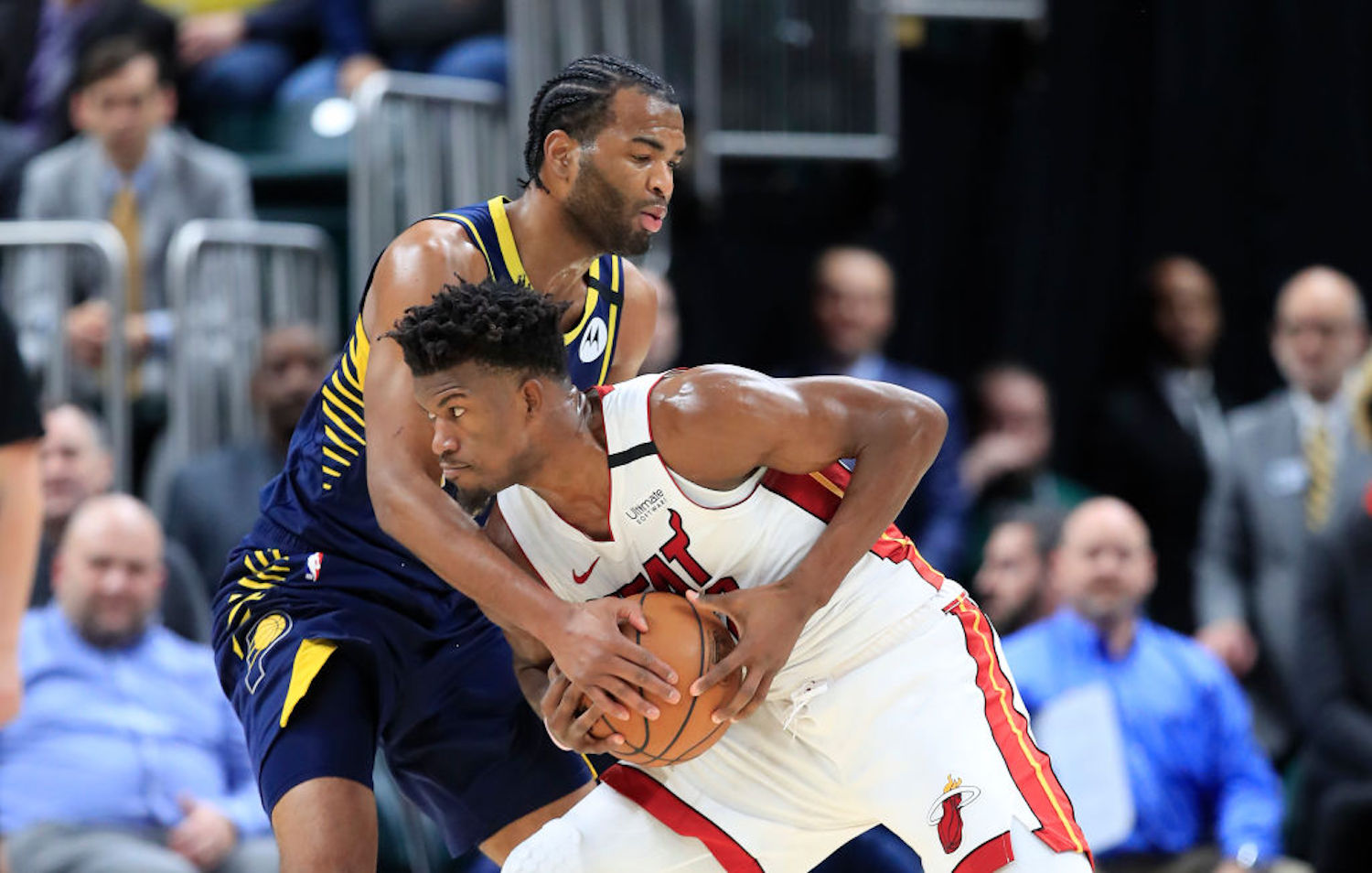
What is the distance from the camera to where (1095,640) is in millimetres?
7328

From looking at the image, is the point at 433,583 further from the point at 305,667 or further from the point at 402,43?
the point at 402,43

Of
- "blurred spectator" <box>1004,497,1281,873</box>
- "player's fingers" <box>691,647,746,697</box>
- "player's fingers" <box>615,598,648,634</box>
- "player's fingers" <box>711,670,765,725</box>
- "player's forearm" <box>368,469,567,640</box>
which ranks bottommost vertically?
"blurred spectator" <box>1004,497,1281,873</box>

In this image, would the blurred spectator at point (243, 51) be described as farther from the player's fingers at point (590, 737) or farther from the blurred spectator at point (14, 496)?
the player's fingers at point (590, 737)

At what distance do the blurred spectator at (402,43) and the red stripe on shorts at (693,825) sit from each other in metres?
4.99

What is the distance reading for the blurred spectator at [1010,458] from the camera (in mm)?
8617

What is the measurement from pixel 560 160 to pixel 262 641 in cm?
129

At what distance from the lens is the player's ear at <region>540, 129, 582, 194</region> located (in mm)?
4426

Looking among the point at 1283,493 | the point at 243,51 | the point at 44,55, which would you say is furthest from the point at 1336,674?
the point at 44,55

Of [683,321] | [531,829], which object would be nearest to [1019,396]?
[683,321]

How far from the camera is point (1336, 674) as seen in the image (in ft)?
24.4

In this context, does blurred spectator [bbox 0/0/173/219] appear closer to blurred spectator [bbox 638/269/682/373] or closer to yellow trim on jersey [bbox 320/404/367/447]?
blurred spectator [bbox 638/269/682/373]

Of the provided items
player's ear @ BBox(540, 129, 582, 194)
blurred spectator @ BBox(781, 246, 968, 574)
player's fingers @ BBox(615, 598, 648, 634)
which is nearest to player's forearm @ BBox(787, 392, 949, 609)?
player's fingers @ BBox(615, 598, 648, 634)

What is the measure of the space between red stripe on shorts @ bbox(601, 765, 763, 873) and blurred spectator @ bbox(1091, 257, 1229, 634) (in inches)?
193

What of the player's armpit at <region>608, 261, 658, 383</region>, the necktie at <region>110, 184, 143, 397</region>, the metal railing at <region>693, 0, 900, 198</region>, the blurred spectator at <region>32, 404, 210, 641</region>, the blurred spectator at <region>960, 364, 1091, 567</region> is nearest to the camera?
the player's armpit at <region>608, 261, 658, 383</region>
